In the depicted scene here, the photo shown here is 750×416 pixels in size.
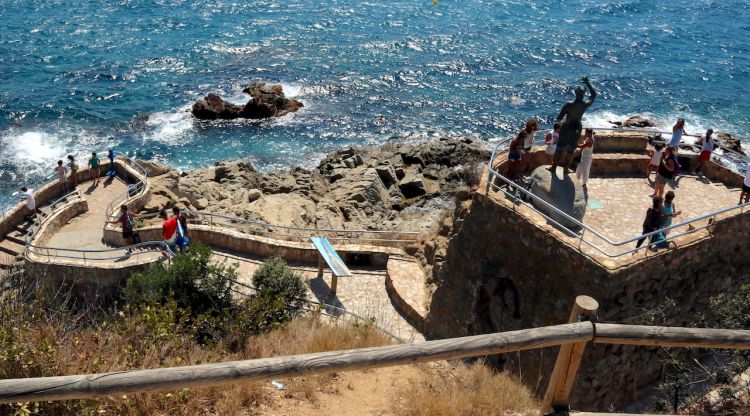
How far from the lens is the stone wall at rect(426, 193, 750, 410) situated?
36.3 ft

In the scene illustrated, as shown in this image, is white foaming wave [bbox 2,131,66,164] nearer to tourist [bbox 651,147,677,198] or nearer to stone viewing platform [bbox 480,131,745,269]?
stone viewing platform [bbox 480,131,745,269]

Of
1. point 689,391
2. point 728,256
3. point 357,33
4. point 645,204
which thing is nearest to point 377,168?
point 645,204

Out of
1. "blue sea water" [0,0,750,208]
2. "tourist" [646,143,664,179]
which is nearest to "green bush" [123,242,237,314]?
"tourist" [646,143,664,179]

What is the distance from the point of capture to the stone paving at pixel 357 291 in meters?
16.1

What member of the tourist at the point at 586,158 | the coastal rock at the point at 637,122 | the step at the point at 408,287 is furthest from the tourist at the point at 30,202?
the coastal rock at the point at 637,122

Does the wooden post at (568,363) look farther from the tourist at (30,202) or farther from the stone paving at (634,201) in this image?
the tourist at (30,202)

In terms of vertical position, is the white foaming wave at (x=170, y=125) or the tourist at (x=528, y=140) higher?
the tourist at (x=528, y=140)

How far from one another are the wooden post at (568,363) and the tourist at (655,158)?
10922 millimetres

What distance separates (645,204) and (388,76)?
3443 cm

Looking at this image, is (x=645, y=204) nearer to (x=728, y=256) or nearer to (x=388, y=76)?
(x=728, y=256)

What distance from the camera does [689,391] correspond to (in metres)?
10.0

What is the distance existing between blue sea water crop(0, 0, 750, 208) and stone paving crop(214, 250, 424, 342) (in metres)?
16.6

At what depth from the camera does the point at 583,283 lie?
11188 mm

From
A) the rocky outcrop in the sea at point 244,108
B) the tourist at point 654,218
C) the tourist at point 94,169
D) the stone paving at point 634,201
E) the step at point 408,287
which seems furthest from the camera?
the rocky outcrop in the sea at point 244,108
